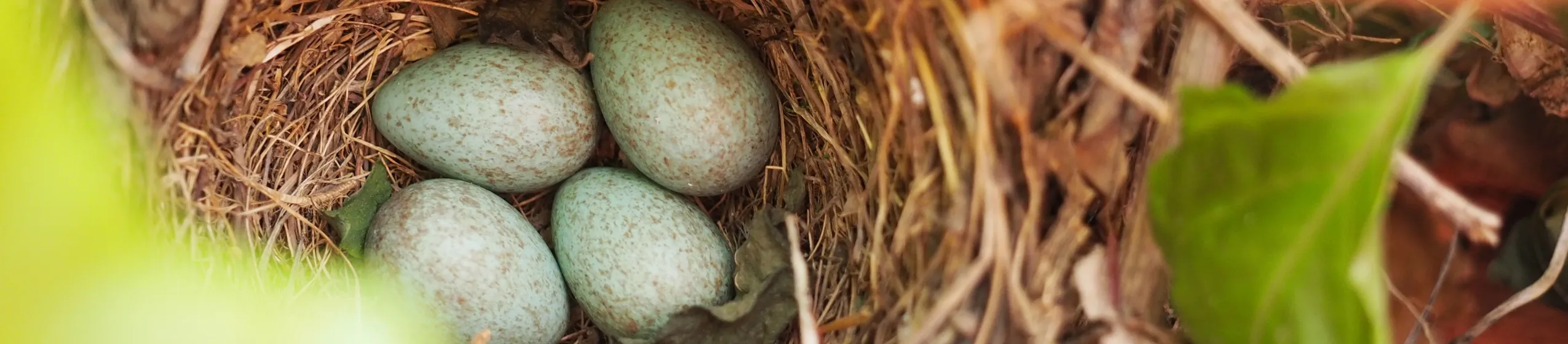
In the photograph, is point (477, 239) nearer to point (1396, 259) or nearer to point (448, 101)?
point (448, 101)

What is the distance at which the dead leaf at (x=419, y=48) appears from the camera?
102 centimetres

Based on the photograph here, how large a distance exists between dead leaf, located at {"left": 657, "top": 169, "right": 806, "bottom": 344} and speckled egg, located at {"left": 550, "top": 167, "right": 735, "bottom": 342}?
26mm

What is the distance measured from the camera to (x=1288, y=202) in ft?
1.57

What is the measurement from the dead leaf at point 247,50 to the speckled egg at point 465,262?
0.21 metres

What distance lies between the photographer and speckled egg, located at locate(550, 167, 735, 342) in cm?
92

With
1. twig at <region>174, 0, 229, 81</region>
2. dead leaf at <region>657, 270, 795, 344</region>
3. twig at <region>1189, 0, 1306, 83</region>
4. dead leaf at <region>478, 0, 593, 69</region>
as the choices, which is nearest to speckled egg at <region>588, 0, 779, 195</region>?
dead leaf at <region>478, 0, 593, 69</region>

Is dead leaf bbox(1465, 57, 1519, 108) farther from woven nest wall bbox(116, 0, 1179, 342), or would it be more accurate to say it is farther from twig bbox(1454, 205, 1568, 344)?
woven nest wall bbox(116, 0, 1179, 342)

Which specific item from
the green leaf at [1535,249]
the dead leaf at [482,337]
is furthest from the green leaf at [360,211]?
the green leaf at [1535,249]

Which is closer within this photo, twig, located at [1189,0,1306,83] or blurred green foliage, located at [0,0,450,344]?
blurred green foliage, located at [0,0,450,344]

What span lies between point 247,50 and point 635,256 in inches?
15.6

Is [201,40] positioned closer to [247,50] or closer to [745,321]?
[247,50]

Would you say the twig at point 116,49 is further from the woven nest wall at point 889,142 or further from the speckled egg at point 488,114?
the speckled egg at point 488,114

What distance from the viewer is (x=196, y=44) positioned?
0.71 m

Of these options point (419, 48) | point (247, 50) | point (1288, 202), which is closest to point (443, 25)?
point (419, 48)
